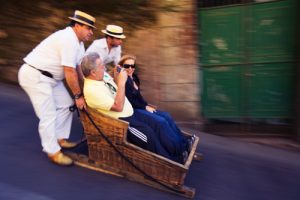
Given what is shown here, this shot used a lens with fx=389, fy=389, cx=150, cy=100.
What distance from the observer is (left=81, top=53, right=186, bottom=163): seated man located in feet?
13.3

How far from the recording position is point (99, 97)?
4031 millimetres

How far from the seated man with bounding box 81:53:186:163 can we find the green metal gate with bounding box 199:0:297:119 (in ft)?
8.47

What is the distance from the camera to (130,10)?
6480 millimetres

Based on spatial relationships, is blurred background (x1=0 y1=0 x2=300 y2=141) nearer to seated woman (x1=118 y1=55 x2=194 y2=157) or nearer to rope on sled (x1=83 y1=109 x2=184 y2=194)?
seated woman (x1=118 y1=55 x2=194 y2=157)

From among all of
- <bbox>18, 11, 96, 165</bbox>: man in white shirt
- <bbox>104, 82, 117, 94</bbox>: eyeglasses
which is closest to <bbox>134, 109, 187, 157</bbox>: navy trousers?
<bbox>104, 82, 117, 94</bbox>: eyeglasses

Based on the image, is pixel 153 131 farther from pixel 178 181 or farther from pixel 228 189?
pixel 228 189

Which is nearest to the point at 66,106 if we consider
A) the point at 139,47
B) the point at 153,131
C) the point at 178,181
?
the point at 153,131

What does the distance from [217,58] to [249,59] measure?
1.68 ft

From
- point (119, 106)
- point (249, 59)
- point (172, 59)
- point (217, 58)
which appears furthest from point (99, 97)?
point (249, 59)

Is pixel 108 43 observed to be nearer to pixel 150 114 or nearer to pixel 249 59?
pixel 150 114

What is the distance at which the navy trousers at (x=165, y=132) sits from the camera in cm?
416

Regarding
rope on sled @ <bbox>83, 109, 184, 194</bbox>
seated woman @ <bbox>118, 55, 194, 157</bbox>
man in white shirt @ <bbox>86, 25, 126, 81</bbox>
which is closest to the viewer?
rope on sled @ <bbox>83, 109, 184, 194</bbox>

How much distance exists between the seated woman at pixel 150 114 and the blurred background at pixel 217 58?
1681mm

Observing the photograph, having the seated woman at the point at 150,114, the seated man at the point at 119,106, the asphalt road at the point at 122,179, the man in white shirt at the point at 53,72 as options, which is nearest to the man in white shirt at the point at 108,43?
the seated woman at the point at 150,114
